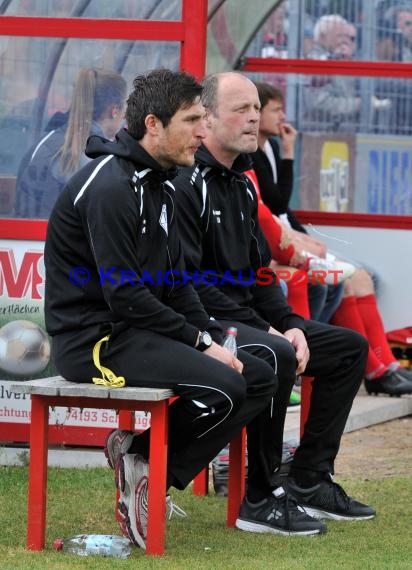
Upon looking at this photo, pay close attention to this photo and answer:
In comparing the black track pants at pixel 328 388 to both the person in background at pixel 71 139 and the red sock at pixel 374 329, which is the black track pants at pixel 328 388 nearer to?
the person in background at pixel 71 139

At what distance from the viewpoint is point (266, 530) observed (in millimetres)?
5051

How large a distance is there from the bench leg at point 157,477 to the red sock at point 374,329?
378cm

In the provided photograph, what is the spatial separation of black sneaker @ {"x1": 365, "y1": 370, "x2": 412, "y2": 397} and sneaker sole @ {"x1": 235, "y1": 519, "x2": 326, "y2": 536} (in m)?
3.08

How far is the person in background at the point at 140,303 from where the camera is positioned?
4582 mm

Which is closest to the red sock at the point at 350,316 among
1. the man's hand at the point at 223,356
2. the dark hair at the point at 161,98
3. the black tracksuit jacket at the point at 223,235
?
the black tracksuit jacket at the point at 223,235

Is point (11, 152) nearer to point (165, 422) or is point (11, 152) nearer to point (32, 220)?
point (32, 220)

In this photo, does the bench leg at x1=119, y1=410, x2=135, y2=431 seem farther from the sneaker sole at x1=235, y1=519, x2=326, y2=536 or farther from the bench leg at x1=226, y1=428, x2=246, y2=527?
the sneaker sole at x1=235, y1=519, x2=326, y2=536

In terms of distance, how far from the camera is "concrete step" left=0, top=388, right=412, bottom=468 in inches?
248

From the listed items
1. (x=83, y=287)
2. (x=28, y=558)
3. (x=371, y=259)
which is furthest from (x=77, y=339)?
(x=371, y=259)

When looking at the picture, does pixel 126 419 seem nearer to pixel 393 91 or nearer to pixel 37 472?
pixel 37 472

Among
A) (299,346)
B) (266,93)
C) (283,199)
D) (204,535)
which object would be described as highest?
(266,93)

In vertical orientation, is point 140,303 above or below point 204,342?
above

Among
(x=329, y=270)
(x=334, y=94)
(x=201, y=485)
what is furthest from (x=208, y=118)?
(x=334, y=94)

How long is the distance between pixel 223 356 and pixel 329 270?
3234 mm
